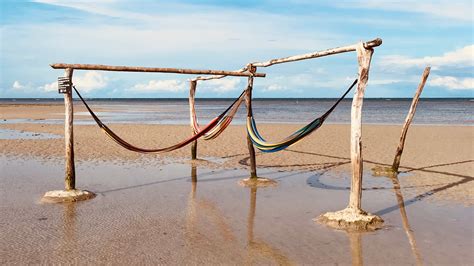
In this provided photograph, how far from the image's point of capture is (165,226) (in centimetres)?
530

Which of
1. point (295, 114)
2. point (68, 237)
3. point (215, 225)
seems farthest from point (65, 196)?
point (295, 114)

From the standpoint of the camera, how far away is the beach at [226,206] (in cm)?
447

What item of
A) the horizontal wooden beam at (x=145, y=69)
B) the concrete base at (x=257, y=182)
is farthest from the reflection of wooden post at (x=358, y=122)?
the horizontal wooden beam at (x=145, y=69)

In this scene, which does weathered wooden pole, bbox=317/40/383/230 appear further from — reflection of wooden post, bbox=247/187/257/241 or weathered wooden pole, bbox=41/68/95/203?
weathered wooden pole, bbox=41/68/95/203

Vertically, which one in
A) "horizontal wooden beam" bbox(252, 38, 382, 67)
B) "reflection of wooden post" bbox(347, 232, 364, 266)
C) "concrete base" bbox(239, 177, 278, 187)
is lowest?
"reflection of wooden post" bbox(347, 232, 364, 266)

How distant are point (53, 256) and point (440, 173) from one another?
7.58 meters

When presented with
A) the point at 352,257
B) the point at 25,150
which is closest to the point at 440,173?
the point at 352,257

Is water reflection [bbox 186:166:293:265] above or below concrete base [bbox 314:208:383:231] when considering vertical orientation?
below

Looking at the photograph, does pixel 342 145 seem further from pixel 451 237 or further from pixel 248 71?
pixel 451 237

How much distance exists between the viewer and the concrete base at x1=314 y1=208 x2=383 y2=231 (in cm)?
520

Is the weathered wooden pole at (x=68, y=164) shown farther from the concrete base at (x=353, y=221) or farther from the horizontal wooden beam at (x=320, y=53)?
the concrete base at (x=353, y=221)

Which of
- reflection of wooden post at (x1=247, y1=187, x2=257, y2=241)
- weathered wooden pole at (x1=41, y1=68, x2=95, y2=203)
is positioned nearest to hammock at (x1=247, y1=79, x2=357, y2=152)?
reflection of wooden post at (x1=247, y1=187, x2=257, y2=241)

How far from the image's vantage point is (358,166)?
5273 mm

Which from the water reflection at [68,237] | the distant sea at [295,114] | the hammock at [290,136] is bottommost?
the water reflection at [68,237]
